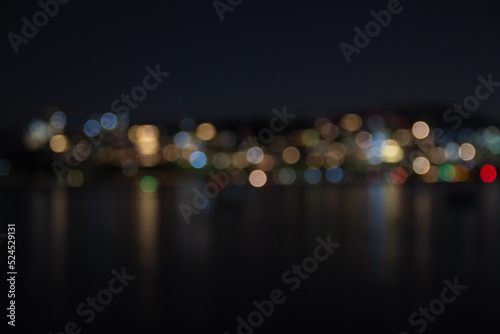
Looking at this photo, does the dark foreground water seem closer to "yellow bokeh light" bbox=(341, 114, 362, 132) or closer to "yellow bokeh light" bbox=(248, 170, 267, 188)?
"yellow bokeh light" bbox=(248, 170, 267, 188)

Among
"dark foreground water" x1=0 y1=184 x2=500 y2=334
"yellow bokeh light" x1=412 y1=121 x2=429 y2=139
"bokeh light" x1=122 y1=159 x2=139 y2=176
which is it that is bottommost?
"dark foreground water" x1=0 y1=184 x2=500 y2=334

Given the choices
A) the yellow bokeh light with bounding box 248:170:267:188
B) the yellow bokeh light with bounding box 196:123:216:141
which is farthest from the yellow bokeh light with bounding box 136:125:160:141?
the yellow bokeh light with bounding box 248:170:267:188

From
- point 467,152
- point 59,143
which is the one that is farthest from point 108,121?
point 467,152

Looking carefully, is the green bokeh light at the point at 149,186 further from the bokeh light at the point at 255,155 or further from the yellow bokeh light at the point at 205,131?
the yellow bokeh light at the point at 205,131

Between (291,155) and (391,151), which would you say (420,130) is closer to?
(391,151)

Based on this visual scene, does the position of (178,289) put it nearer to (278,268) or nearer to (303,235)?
(278,268)

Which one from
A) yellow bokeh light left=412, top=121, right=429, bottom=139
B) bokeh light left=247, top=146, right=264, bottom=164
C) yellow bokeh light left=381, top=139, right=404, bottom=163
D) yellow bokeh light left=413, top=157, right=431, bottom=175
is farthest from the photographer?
yellow bokeh light left=412, top=121, right=429, bottom=139

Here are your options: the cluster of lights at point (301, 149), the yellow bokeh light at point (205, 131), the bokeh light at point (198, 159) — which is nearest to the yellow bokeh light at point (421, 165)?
the cluster of lights at point (301, 149)
